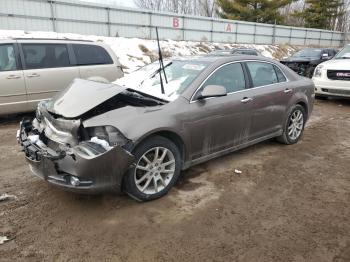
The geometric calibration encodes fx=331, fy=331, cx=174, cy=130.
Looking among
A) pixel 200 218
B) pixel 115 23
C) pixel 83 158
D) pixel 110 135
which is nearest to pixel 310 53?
pixel 115 23

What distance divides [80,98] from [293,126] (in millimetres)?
3730

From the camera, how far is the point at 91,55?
7.72 meters

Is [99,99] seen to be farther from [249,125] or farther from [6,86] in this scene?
[6,86]

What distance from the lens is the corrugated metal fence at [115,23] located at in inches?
621

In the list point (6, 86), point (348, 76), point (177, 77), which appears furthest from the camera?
point (348, 76)

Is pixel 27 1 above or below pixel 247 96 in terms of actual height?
above

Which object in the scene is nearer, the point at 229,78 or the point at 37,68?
the point at 229,78

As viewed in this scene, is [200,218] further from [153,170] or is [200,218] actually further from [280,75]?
[280,75]

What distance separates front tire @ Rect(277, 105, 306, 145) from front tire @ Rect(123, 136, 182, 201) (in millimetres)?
2498

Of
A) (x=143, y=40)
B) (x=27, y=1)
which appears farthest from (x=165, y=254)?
(x=143, y=40)

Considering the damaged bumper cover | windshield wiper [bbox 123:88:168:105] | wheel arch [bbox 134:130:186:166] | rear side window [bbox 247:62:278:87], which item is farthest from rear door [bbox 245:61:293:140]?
the damaged bumper cover

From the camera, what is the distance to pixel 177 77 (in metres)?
4.38

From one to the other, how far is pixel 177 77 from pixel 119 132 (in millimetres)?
1421

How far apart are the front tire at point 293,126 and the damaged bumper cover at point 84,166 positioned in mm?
3249
